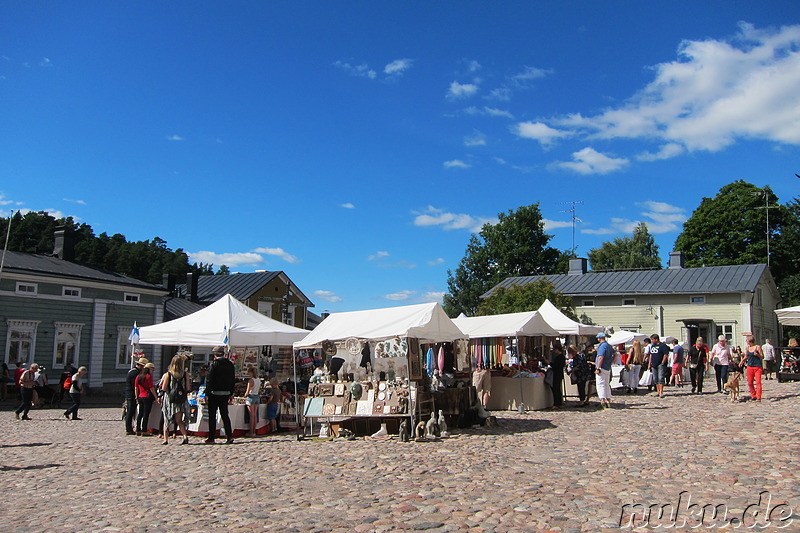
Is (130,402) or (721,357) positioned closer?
(130,402)

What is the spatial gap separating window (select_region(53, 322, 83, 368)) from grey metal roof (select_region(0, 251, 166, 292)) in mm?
1938

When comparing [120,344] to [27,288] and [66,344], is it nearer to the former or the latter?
[66,344]

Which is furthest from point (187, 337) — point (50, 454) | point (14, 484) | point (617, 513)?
point (617, 513)

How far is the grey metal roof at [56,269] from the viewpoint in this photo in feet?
79.8

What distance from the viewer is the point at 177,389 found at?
12.3 metres

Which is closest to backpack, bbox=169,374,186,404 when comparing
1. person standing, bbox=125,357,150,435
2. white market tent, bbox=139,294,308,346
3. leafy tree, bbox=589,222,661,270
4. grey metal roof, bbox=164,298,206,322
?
person standing, bbox=125,357,150,435

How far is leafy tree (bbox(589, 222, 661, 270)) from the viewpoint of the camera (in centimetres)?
6359

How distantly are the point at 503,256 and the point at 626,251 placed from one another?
1439cm

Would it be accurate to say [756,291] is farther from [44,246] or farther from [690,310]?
[44,246]

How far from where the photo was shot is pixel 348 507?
6.80 meters

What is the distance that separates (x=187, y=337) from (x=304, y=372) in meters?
10.7

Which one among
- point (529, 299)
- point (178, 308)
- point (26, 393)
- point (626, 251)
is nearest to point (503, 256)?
point (626, 251)

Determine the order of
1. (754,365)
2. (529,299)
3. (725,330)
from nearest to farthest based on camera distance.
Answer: (754,365) → (529,299) → (725,330)

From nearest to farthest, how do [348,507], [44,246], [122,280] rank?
[348,507] < [122,280] < [44,246]
